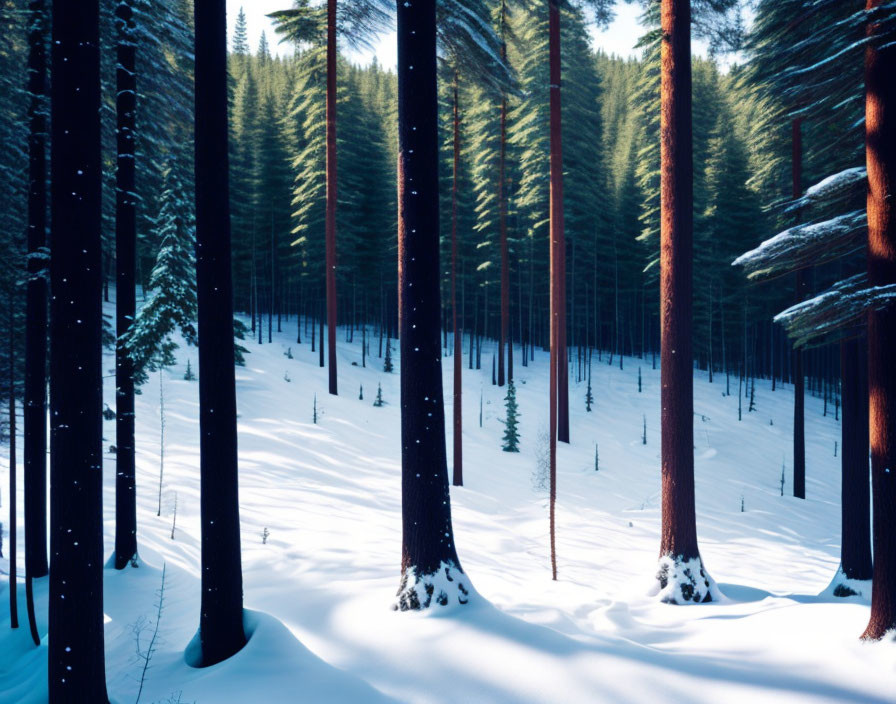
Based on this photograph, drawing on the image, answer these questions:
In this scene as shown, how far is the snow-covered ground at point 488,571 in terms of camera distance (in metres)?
4.31

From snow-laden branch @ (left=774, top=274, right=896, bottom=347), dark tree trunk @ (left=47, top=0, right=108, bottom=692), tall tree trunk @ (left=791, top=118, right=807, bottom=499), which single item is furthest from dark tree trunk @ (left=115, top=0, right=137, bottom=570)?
tall tree trunk @ (left=791, top=118, right=807, bottom=499)

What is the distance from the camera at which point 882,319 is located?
16.8 feet

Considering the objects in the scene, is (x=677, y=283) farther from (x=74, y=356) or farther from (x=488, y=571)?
(x=74, y=356)

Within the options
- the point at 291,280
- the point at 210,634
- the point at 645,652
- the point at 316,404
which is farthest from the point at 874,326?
the point at 291,280

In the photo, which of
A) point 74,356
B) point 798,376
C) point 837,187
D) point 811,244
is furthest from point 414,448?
point 798,376

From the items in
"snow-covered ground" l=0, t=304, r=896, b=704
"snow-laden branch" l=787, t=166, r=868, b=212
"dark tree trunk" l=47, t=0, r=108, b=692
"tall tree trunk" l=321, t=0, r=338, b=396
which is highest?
"tall tree trunk" l=321, t=0, r=338, b=396

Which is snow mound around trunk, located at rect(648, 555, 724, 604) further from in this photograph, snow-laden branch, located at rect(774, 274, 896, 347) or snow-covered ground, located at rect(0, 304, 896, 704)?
snow-laden branch, located at rect(774, 274, 896, 347)

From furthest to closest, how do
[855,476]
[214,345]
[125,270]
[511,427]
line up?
1. [511,427]
2. [125,270]
3. [855,476]
4. [214,345]

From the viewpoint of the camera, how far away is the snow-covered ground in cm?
431

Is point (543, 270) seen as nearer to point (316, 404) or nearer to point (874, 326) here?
point (316, 404)

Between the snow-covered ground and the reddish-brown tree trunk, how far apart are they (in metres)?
1.37

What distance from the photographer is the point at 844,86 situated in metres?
7.54

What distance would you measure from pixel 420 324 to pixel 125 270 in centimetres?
601

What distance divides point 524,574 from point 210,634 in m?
5.26
